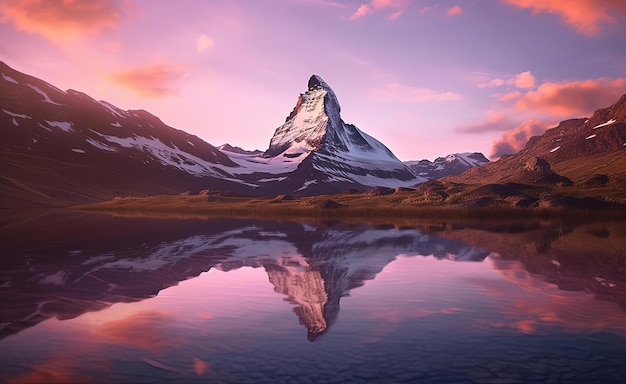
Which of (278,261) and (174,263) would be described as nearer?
(174,263)

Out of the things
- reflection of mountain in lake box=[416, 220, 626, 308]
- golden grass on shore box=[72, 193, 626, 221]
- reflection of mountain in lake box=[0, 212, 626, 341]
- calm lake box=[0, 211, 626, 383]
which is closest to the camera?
calm lake box=[0, 211, 626, 383]

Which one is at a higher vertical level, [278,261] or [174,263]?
[174,263]

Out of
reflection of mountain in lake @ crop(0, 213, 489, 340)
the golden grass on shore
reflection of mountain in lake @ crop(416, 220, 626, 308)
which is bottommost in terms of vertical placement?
reflection of mountain in lake @ crop(416, 220, 626, 308)

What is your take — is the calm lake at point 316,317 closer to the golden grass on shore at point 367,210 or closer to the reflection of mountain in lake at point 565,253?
the reflection of mountain in lake at point 565,253

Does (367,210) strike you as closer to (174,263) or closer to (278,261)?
(278,261)

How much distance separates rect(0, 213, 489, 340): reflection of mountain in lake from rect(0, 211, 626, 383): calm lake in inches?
5.3

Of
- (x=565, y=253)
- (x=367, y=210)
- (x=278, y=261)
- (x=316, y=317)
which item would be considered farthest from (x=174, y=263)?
(x=367, y=210)

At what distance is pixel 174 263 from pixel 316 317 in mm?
14059

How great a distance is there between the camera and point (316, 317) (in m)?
14.8

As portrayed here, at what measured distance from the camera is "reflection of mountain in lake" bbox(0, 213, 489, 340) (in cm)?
1662

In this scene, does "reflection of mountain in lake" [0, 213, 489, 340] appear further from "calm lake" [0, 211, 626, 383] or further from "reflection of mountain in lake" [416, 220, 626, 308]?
"reflection of mountain in lake" [416, 220, 626, 308]

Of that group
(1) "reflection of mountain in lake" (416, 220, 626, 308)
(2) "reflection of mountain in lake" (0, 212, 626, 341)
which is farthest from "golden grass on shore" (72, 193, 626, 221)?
(2) "reflection of mountain in lake" (0, 212, 626, 341)

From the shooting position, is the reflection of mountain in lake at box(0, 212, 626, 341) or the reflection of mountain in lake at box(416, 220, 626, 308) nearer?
the reflection of mountain in lake at box(0, 212, 626, 341)

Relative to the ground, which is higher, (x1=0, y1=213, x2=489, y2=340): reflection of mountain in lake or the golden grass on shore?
the golden grass on shore
